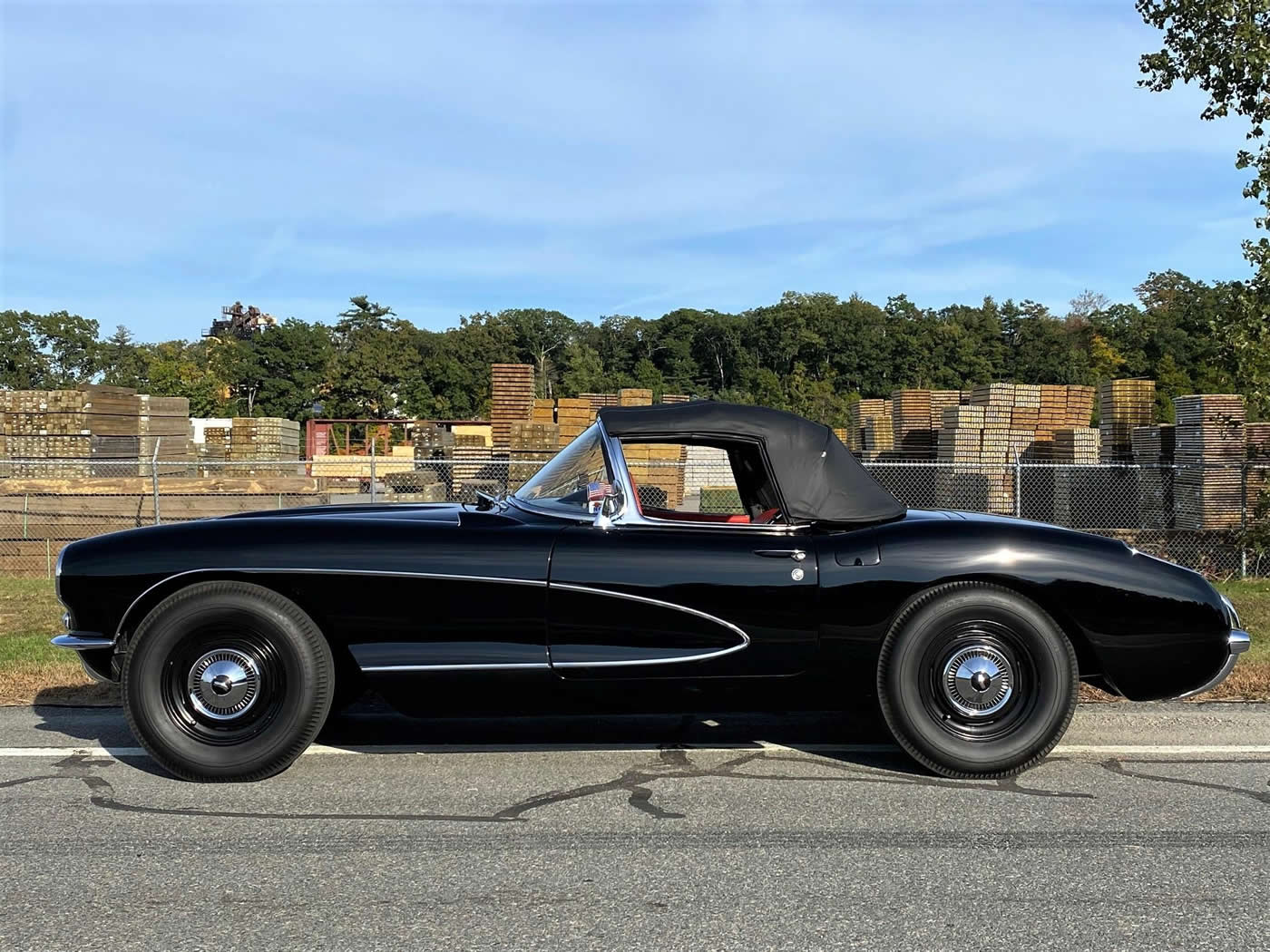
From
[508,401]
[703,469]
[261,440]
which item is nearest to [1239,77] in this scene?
[703,469]

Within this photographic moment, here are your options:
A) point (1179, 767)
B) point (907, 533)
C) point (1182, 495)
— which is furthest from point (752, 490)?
point (1182, 495)

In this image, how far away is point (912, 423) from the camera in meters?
25.5

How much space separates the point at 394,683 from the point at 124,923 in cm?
158

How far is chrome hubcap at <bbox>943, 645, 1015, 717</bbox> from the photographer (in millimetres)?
4648

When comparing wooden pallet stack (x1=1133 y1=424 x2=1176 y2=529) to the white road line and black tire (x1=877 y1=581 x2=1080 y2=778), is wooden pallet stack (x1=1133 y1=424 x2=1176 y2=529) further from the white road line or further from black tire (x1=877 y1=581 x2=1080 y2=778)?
black tire (x1=877 y1=581 x2=1080 y2=778)

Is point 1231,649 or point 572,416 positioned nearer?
point 1231,649

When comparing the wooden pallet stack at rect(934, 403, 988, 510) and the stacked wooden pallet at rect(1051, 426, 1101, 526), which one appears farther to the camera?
the wooden pallet stack at rect(934, 403, 988, 510)

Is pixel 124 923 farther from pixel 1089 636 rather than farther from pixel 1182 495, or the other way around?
pixel 1182 495

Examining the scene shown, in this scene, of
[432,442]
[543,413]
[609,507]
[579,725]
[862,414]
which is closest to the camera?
[609,507]

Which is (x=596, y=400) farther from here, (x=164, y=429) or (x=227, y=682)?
(x=227, y=682)

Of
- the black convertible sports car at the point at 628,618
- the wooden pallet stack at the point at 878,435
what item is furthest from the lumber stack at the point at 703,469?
the wooden pallet stack at the point at 878,435

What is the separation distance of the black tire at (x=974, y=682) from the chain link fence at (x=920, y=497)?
22.5 feet

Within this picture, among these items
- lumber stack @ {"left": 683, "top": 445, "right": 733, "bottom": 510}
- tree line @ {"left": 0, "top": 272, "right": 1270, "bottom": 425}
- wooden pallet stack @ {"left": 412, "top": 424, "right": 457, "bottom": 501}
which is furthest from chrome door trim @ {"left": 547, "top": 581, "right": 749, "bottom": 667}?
tree line @ {"left": 0, "top": 272, "right": 1270, "bottom": 425}

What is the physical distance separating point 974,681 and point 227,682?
2.97m
